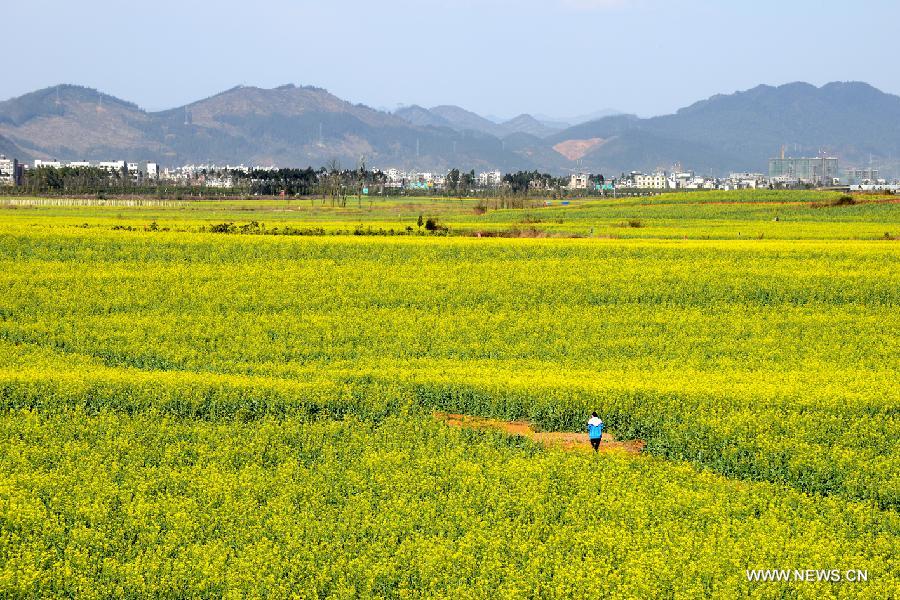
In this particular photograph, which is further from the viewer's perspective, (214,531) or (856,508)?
(856,508)

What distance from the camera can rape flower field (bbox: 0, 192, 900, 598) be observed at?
18.1 meters

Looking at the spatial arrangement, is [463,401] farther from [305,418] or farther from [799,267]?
[799,267]

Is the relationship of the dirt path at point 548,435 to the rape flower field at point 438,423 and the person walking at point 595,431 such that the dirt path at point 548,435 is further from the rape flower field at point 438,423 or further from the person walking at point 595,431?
the person walking at point 595,431

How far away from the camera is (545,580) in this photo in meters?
17.5

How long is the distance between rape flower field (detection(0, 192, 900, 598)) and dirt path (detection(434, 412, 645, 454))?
400mm

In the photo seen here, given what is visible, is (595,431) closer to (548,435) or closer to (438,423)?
(548,435)

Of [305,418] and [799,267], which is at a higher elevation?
[799,267]

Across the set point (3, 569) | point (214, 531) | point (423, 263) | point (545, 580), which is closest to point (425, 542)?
point (545, 580)

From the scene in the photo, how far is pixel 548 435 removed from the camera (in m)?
28.4

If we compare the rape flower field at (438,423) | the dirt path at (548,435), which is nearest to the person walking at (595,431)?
the dirt path at (548,435)

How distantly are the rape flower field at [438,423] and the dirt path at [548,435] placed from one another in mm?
400

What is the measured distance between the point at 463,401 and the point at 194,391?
28.7 ft

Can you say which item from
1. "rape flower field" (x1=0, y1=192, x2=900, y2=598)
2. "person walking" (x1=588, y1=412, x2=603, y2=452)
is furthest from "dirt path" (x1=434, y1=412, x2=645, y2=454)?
"person walking" (x1=588, y1=412, x2=603, y2=452)

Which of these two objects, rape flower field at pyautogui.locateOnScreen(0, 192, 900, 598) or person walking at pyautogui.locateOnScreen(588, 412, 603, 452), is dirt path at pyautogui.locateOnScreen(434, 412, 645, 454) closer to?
rape flower field at pyautogui.locateOnScreen(0, 192, 900, 598)
